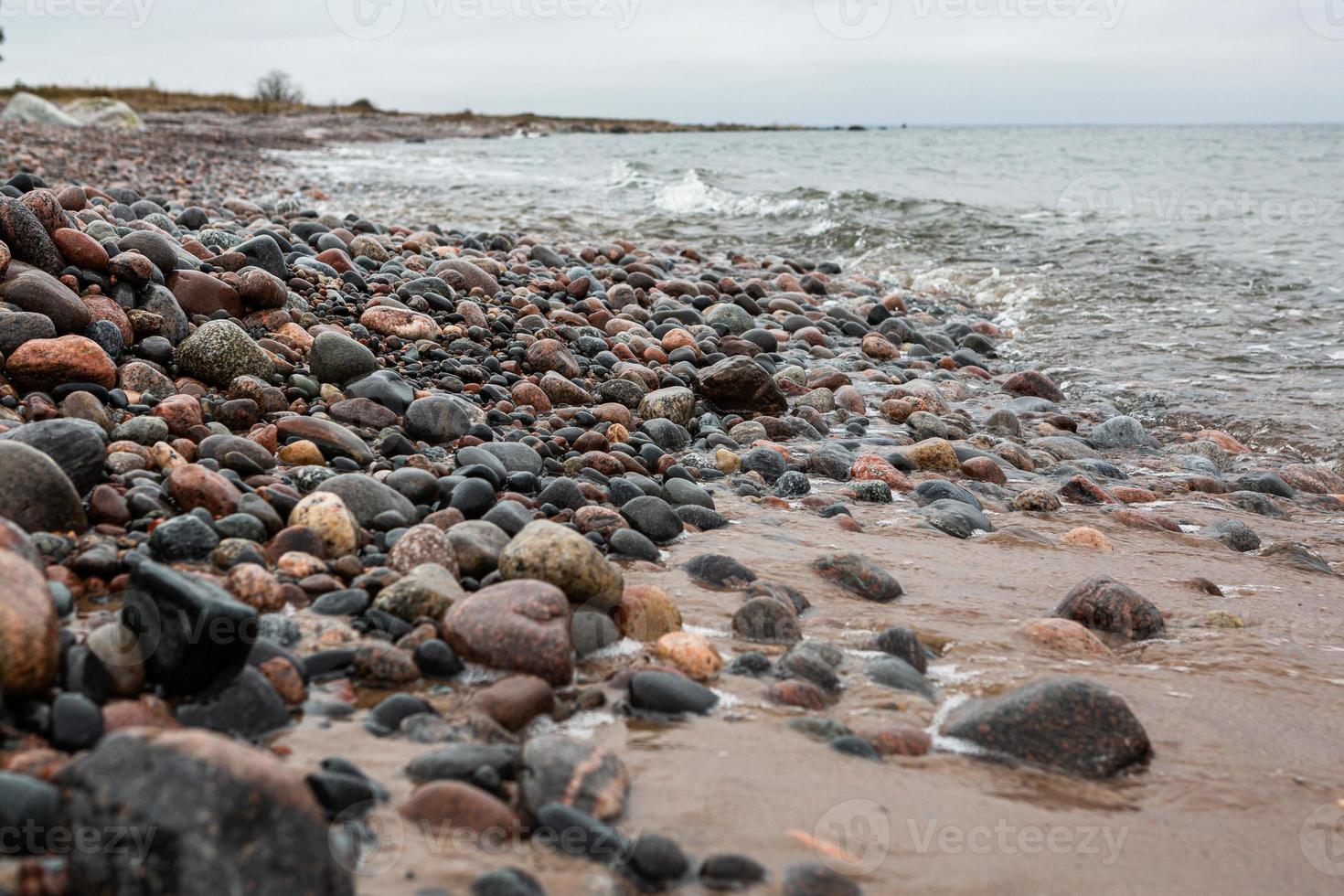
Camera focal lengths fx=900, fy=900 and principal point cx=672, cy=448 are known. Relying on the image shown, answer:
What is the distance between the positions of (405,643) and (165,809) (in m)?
1.01

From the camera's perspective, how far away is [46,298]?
3475mm

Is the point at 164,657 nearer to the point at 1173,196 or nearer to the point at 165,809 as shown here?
the point at 165,809

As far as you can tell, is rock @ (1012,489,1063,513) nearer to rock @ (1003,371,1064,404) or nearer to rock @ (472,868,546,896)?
rock @ (1003,371,1064,404)

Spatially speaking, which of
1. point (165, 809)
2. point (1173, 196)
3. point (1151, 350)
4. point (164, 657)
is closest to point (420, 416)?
point (164, 657)

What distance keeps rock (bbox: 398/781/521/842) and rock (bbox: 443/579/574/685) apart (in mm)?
552

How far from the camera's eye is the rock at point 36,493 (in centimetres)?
238

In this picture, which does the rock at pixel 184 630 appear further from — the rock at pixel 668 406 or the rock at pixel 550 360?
the rock at pixel 550 360

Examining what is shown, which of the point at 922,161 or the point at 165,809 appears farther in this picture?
the point at 922,161

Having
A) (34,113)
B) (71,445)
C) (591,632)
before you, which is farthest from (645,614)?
(34,113)

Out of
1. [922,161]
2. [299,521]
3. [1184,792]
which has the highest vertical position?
[922,161]

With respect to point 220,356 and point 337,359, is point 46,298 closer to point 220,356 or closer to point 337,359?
point 220,356

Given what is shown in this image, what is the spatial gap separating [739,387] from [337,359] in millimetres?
2156

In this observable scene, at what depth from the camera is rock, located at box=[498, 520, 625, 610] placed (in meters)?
2.65

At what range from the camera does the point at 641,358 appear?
18.0 feet
